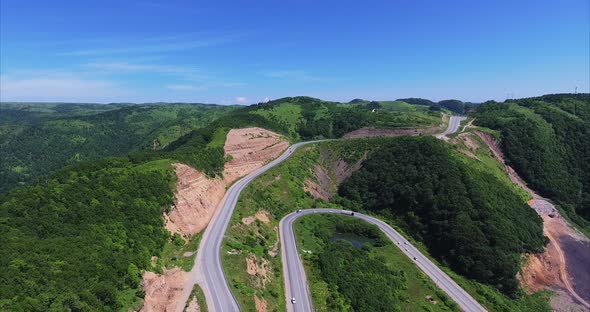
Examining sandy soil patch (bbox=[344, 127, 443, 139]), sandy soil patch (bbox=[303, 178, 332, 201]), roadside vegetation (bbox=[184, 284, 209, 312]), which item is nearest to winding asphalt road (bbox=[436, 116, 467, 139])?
sandy soil patch (bbox=[344, 127, 443, 139])

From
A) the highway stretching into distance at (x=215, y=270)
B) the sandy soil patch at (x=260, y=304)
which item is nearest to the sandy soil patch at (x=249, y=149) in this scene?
the highway stretching into distance at (x=215, y=270)

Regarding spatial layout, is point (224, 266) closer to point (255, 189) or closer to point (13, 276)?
point (13, 276)

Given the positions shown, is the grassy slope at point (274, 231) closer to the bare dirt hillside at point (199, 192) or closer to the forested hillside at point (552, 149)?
the bare dirt hillside at point (199, 192)

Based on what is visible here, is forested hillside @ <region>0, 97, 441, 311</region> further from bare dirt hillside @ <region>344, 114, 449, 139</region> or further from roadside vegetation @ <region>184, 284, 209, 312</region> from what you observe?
bare dirt hillside @ <region>344, 114, 449, 139</region>

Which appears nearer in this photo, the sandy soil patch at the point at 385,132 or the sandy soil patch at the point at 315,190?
the sandy soil patch at the point at 315,190

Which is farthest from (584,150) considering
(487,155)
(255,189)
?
(255,189)
